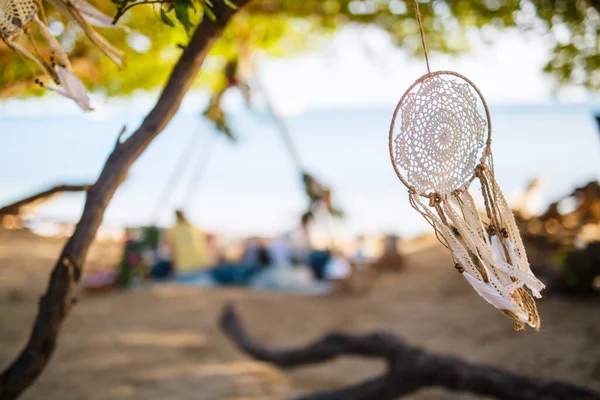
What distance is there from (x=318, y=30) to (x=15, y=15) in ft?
19.7

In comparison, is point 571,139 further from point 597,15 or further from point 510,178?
point 597,15

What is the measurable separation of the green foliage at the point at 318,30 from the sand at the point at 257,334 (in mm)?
2181

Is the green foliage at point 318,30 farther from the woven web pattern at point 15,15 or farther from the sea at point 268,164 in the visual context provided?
the sea at point 268,164

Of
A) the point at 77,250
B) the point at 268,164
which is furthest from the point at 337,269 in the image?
the point at 268,164

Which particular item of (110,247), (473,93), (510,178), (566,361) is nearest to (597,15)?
(566,361)

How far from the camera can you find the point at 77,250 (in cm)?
192

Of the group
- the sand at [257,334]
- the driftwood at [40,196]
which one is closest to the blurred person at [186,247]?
the sand at [257,334]

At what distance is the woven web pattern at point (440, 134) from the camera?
1.70 metres

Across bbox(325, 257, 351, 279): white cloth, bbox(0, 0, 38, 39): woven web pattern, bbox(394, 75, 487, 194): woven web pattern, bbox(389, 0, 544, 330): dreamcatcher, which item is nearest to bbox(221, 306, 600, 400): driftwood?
bbox(389, 0, 544, 330): dreamcatcher

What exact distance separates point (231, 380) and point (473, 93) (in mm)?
3195

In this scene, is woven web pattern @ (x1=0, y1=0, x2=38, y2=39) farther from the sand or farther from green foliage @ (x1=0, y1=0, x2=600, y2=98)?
the sand

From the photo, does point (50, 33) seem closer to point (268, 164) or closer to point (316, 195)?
point (316, 195)

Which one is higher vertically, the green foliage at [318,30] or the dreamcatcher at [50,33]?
the green foliage at [318,30]

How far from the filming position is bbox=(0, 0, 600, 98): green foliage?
3.91 meters
